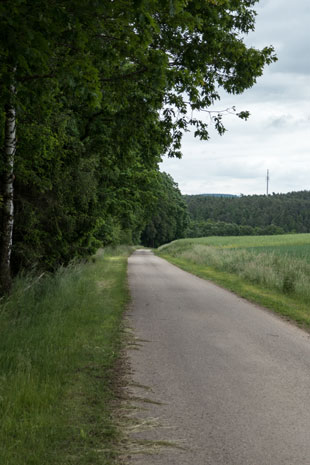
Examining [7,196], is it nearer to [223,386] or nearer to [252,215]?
[223,386]

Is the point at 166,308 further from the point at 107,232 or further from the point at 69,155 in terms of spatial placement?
the point at 107,232

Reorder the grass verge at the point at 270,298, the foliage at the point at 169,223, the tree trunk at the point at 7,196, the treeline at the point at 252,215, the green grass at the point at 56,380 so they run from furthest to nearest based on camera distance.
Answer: the treeline at the point at 252,215 < the foliage at the point at 169,223 < the grass verge at the point at 270,298 < the tree trunk at the point at 7,196 < the green grass at the point at 56,380

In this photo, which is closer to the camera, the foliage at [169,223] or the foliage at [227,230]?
the foliage at [169,223]

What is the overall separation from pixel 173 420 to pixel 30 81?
5064mm

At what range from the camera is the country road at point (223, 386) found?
3527 millimetres

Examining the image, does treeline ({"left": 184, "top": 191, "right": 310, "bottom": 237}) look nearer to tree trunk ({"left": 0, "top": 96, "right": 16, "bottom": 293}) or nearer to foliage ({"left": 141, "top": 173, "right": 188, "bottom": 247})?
foliage ({"left": 141, "top": 173, "right": 188, "bottom": 247})

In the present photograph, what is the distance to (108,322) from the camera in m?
8.65

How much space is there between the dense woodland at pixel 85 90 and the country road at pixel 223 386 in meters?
3.69

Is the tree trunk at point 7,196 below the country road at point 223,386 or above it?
above

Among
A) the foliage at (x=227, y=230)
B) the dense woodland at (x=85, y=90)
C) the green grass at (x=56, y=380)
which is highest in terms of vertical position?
the dense woodland at (x=85, y=90)

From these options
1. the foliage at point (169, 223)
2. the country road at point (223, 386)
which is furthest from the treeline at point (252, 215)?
the country road at point (223, 386)

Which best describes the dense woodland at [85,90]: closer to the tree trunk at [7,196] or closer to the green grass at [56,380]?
the tree trunk at [7,196]

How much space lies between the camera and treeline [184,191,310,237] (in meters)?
130

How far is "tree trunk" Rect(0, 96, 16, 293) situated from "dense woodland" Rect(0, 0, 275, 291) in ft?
0.07
